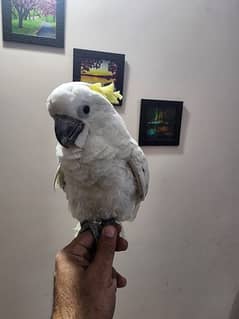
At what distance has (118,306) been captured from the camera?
4.00ft

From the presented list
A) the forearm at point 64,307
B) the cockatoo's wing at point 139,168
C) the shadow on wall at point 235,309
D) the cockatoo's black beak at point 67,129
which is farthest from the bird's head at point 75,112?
the shadow on wall at point 235,309

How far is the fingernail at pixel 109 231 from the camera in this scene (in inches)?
27.2

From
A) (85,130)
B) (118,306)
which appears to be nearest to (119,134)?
(85,130)

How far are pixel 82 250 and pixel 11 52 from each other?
658 millimetres

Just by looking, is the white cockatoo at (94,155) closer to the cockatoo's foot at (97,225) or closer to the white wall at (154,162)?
the cockatoo's foot at (97,225)

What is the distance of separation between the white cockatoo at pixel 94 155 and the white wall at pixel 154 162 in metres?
0.34

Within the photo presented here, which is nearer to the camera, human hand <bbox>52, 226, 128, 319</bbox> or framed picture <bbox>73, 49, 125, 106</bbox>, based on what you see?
human hand <bbox>52, 226, 128, 319</bbox>

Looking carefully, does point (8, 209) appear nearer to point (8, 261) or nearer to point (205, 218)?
point (8, 261)

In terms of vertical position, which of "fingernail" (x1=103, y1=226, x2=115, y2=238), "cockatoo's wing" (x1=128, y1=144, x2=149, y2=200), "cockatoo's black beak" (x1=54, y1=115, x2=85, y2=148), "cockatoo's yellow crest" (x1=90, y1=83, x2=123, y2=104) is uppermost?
"cockatoo's yellow crest" (x1=90, y1=83, x2=123, y2=104)

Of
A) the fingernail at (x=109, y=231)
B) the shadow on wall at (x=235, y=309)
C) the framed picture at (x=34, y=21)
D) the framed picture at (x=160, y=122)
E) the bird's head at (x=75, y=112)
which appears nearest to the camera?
the bird's head at (x=75, y=112)

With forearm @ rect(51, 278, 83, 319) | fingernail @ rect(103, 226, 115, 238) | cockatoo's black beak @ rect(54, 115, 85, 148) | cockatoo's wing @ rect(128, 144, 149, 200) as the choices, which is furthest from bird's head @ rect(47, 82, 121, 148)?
forearm @ rect(51, 278, 83, 319)

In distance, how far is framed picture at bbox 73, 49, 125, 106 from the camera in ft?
3.14

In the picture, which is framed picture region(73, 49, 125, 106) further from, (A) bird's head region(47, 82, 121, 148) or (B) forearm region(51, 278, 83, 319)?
(B) forearm region(51, 278, 83, 319)

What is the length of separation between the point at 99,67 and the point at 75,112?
0.44 meters
